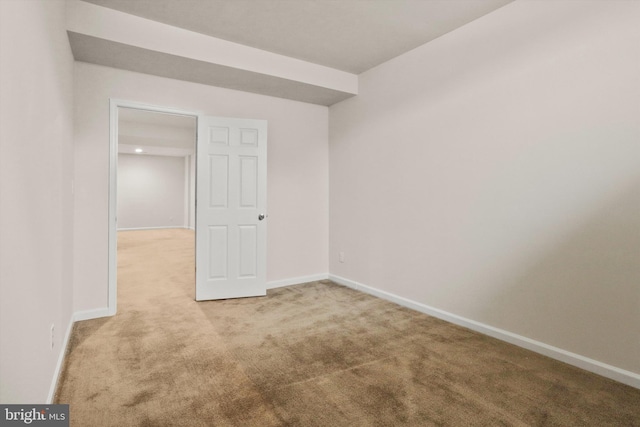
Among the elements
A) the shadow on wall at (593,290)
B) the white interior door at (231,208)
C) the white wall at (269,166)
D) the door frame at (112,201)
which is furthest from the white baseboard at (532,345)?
the door frame at (112,201)

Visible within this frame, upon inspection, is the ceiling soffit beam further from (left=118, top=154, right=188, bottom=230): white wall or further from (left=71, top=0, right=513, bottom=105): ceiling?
(left=118, top=154, right=188, bottom=230): white wall

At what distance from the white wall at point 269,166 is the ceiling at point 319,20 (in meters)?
0.80

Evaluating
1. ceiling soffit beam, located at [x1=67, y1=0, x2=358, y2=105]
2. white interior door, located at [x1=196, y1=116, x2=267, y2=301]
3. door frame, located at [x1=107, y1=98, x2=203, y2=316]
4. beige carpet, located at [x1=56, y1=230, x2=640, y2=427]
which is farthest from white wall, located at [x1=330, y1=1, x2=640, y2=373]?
door frame, located at [x1=107, y1=98, x2=203, y2=316]

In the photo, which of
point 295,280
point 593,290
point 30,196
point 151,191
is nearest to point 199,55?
point 30,196

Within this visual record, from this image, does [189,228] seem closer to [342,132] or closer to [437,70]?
[342,132]

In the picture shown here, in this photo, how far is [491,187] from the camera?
2785mm

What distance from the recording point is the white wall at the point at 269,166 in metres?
3.22

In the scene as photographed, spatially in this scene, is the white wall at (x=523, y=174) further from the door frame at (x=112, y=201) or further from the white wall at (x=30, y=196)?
the white wall at (x=30, y=196)

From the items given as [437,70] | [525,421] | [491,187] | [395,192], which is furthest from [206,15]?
[525,421]

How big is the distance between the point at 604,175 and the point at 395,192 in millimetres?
1833

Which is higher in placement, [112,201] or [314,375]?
[112,201]

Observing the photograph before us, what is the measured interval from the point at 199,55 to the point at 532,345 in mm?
3771

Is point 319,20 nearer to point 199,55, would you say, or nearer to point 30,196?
point 199,55

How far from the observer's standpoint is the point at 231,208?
154 inches
